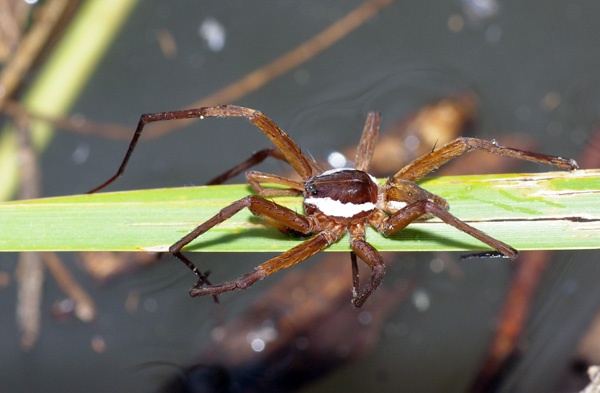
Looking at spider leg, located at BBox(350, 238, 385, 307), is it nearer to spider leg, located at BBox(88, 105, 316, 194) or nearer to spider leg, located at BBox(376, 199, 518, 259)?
spider leg, located at BBox(376, 199, 518, 259)

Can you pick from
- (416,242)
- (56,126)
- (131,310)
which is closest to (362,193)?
(416,242)

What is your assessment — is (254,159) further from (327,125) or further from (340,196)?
(327,125)

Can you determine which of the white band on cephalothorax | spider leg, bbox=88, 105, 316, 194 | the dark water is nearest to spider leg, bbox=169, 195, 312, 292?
the white band on cephalothorax

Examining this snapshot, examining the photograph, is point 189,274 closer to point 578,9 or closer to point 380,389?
point 380,389

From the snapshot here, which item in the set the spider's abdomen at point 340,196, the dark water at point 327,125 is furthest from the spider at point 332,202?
the dark water at point 327,125

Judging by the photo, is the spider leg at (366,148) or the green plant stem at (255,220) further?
the spider leg at (366,148)

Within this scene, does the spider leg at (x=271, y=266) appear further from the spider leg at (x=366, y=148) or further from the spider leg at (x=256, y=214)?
the spider leg at (x=366, y=148)

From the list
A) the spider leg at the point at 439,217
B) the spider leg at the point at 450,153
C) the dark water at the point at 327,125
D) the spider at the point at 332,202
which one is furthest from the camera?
the dark water at the point at 327,125
